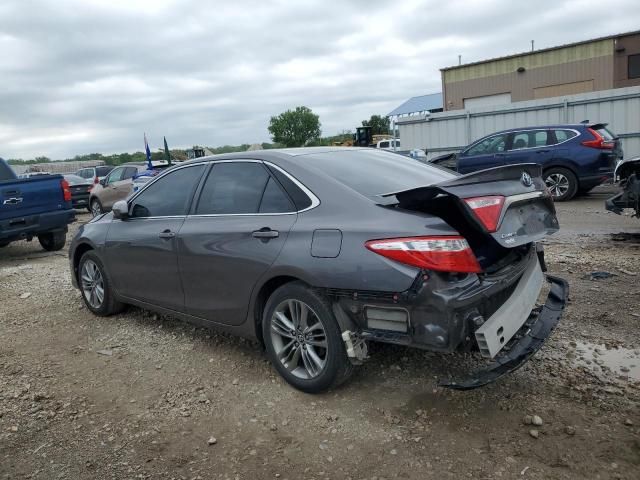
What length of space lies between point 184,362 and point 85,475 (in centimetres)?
144

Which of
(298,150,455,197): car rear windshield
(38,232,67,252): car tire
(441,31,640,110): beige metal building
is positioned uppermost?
(441,31,640,110): beige metal building

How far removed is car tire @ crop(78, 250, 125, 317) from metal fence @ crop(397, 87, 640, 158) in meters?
15.0

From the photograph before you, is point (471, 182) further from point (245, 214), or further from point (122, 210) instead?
point (122, 210)

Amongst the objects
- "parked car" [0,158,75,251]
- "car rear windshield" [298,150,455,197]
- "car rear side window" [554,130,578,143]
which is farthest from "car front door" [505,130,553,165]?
"parked car" [0,158,75,251]

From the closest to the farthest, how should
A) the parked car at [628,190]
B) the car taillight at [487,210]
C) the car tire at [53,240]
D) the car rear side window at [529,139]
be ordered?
the car taillight at [487,210] < the parked car at [628,190] < the car tire at [53,240] < the car rear side window at [529,139]

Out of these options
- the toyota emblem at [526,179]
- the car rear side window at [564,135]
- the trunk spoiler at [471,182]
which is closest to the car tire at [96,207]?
the car rear side window at [564,135]

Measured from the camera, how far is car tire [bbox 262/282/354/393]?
3.37m

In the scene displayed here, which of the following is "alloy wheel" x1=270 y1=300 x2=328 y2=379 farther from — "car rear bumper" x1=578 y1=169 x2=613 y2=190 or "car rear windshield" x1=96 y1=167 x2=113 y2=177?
"car rear windshield" x1=96 y1=167 x2=113 y2=177

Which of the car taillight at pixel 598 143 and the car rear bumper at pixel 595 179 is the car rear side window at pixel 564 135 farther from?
the car rear bumper at pixel 595 179

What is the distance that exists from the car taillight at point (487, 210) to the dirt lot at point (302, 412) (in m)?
1.14

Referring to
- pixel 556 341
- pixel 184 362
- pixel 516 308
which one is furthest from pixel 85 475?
pixel 556 341

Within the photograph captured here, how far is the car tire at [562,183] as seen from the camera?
488 inches

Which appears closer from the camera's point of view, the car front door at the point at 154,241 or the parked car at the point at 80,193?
the car front door at the point at 154,241

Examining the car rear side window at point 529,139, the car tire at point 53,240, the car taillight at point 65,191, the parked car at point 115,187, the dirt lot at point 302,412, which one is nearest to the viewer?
the dirt lot at point 302,412
